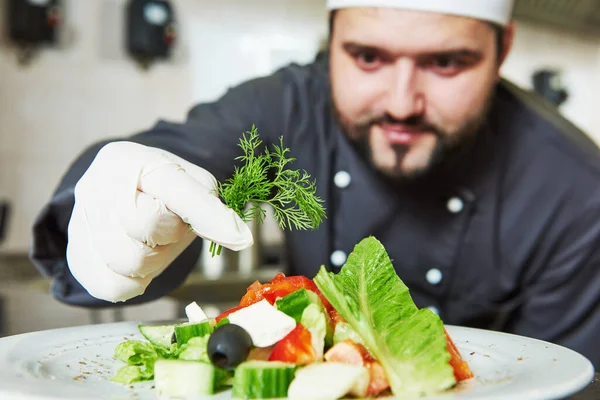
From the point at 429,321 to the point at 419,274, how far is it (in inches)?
37.7

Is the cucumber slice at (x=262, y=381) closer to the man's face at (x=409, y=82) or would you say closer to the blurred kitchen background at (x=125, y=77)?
the man's face at (x=409, y=82)

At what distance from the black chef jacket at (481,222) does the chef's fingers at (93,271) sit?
2.14 ft

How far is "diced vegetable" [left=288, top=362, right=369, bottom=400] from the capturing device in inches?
27.3

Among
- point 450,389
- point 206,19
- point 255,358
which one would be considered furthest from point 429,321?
point 206,19

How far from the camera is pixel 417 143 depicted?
156 centimetres

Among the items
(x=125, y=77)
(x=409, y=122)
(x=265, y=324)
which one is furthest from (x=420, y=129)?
(x=125, y=77)

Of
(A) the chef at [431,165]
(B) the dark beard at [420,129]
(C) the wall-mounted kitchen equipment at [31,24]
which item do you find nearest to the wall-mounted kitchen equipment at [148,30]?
(C) the wall-mounted kitchen equipment at [31,24]

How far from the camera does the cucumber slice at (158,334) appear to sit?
95cm

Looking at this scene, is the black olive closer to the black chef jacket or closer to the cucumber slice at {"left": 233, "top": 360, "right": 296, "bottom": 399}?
the cucumber slice at {"left": 233, "top": 360, "right": 296, "bottom": 399}

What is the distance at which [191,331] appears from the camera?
2.86 ft

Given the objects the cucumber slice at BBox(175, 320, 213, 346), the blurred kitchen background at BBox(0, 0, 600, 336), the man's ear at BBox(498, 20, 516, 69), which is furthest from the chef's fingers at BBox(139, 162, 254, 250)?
Answer: the blurred kitchen background at BBox(0, 0, 600, 336)

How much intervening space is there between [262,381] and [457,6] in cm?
108

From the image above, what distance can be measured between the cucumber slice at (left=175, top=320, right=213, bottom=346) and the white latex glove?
107mm

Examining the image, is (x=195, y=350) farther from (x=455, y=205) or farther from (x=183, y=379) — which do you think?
(x=455, y=205)
